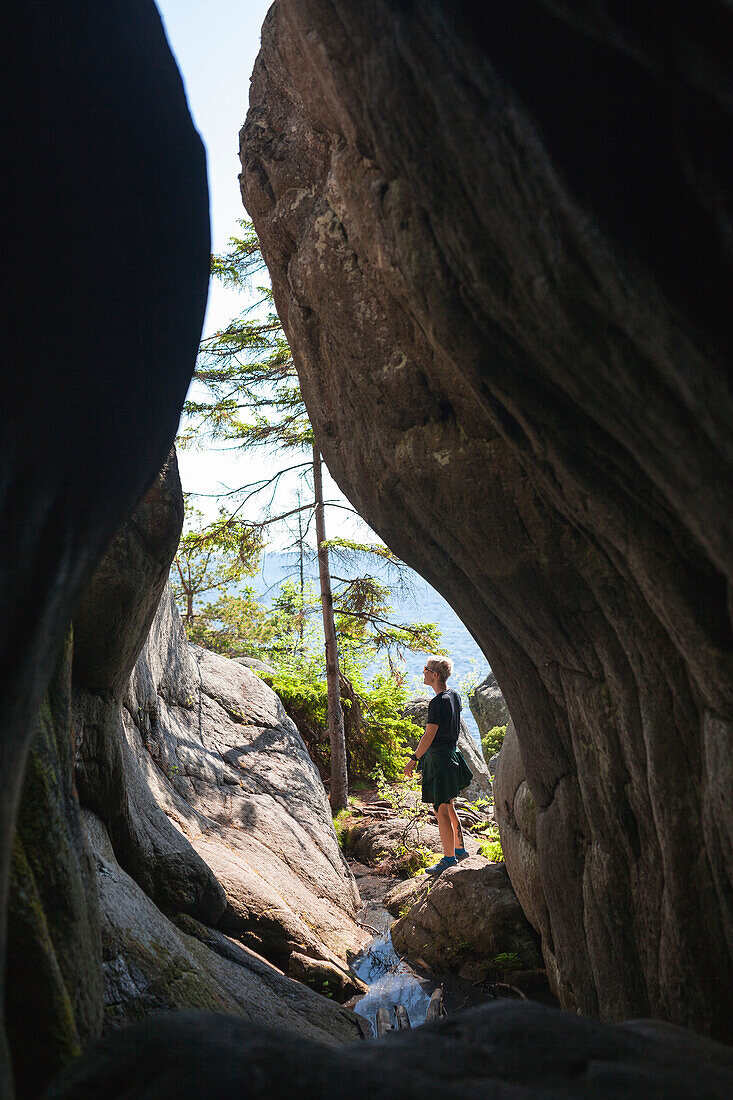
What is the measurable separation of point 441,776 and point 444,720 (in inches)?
28.8

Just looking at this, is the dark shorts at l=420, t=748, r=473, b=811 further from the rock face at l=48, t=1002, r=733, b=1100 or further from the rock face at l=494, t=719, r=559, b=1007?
the rock face at l=48, t=1002, r=733, b=1100

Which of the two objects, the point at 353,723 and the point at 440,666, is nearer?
the point at 440,666

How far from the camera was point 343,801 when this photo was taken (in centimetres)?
1384

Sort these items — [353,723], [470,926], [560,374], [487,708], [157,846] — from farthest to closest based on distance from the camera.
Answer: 1. [487,708]
2. [353,723]
3. [470,926]
4. [157,846]
5. [560,374]

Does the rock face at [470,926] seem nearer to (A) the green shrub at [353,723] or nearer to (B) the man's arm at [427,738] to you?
(B) the man's arm at [427,738]

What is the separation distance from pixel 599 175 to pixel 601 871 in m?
4.51

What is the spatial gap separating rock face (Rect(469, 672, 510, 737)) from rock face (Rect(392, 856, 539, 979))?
15.7m

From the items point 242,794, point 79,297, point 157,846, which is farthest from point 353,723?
point 79,297

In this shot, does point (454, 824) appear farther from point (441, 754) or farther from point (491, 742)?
point (491, 742)

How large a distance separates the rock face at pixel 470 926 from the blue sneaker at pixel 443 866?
28 cm

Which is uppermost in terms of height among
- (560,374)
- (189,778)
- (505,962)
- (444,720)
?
(560,374)

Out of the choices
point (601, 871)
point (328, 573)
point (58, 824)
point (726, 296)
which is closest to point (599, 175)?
point (726, 296)

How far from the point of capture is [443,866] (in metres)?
8.90

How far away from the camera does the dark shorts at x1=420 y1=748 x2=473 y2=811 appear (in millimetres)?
8820
